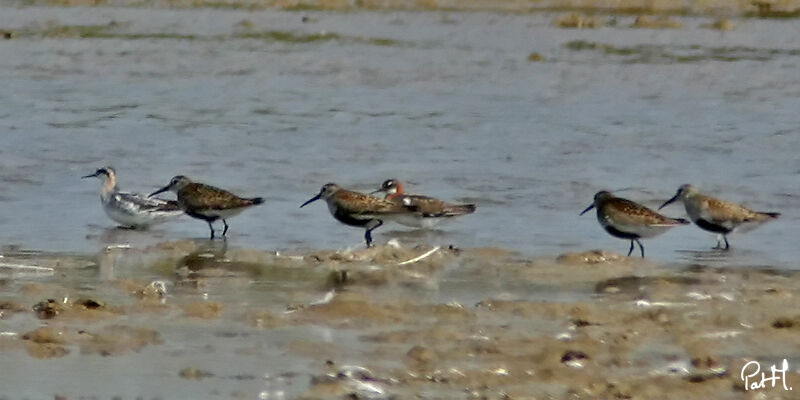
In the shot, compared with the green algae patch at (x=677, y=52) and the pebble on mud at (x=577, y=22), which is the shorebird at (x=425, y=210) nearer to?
the green algae patch at (x=677, y=52)

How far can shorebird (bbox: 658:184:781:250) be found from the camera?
13664 mm

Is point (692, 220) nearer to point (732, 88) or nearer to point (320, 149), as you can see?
point (320, 149)

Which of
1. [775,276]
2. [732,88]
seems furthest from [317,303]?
[732,88]

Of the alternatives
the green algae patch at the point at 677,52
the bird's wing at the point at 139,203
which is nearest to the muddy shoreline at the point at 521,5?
the green algae patch at the point at 677,52

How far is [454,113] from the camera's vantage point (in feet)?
76.0

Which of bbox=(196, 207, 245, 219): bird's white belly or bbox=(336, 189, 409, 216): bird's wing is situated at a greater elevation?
bbox=(336, 189, 409, 216): bird's wing

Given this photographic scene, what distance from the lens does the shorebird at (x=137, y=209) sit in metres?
14.5

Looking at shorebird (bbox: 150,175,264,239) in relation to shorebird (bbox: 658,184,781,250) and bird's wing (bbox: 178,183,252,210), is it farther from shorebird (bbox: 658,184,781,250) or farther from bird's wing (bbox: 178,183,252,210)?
shorebird (bbox: 658,184,781,250)

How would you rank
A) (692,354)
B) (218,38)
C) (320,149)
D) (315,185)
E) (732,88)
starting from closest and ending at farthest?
(692,354) → (315,185) → (320,149) → (732,88) → (218,38)

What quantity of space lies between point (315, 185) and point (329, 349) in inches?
314

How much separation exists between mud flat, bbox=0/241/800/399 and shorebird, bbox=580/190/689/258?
2.52 feet

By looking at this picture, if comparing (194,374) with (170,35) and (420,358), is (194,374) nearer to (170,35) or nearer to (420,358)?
(420,358)

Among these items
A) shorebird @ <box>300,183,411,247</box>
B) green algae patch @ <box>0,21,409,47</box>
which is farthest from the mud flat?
green algae patch @ <box>0,21,409,47</box>

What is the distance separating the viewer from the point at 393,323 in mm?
9664
